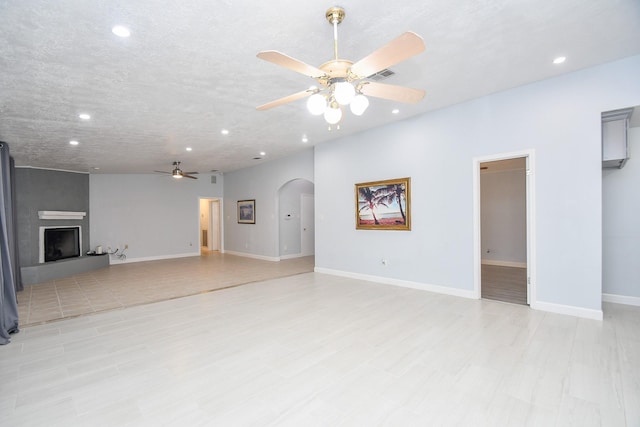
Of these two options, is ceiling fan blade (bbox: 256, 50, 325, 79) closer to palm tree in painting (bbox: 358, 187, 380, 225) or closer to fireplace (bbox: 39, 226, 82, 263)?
palm tree in painting (bbox: 358, 187, 380, 225)

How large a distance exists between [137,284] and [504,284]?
7277 mm

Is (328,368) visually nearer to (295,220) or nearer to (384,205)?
(384,205)

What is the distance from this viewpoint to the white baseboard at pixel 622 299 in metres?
4.27

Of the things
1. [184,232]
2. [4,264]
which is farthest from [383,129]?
[184,232]

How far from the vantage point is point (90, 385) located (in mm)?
2467

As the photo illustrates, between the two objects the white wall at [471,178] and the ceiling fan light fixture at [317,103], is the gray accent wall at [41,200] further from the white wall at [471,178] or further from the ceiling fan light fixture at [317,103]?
the ceiling fan light fixture at [317,103]

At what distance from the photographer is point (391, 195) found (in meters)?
5.66

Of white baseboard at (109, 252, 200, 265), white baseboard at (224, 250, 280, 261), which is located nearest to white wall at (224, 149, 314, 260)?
white baseboard at (224, 250, 280, 261)

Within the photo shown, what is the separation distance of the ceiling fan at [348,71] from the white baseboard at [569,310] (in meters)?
3.49

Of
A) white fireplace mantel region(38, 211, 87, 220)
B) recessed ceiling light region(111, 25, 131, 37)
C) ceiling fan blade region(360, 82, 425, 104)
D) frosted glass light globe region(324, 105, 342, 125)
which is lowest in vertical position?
white fireplace mantel region(38, 211, 87, 220)

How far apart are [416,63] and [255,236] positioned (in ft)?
25.1

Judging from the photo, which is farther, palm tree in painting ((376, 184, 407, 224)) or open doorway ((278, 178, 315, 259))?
open doorway ((278, 178, 315, 259))

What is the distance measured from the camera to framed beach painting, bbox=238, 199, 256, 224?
9.74 meters

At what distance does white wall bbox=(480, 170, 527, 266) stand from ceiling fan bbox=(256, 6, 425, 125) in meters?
6.51
